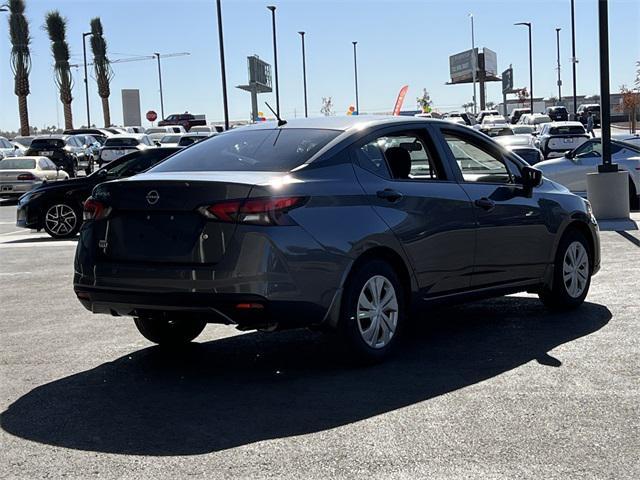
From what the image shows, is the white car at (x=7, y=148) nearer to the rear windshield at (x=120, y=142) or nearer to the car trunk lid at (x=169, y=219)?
the rear windshield at (x=120, y=142)

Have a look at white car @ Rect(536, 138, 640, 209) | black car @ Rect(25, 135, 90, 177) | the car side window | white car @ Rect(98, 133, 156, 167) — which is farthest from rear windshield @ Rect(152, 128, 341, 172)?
black car @ Rect(25, 135, 90, 177)

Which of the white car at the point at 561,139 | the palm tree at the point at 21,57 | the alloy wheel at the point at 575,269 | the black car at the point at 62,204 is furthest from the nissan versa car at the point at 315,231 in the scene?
the palm tree at the point at 21,57

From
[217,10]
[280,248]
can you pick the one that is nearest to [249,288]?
[280,248]

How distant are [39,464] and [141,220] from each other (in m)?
1.94

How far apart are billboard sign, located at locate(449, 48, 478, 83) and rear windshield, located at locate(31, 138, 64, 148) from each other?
288 feet

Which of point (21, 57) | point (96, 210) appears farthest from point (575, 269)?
point (21, 57)

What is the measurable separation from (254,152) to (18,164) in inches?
905

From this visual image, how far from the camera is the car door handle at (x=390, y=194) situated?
22.4ft

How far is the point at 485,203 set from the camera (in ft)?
25.3

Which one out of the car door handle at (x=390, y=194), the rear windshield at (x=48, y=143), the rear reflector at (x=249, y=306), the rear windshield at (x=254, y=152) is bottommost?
the rear reflector at (x=249, y=306)

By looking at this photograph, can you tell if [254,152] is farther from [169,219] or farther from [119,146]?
[119,146]

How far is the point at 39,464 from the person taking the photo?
15.8 feet

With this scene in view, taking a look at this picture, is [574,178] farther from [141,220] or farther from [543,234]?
[141,220]

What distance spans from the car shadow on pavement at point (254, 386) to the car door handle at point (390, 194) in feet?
3.53
